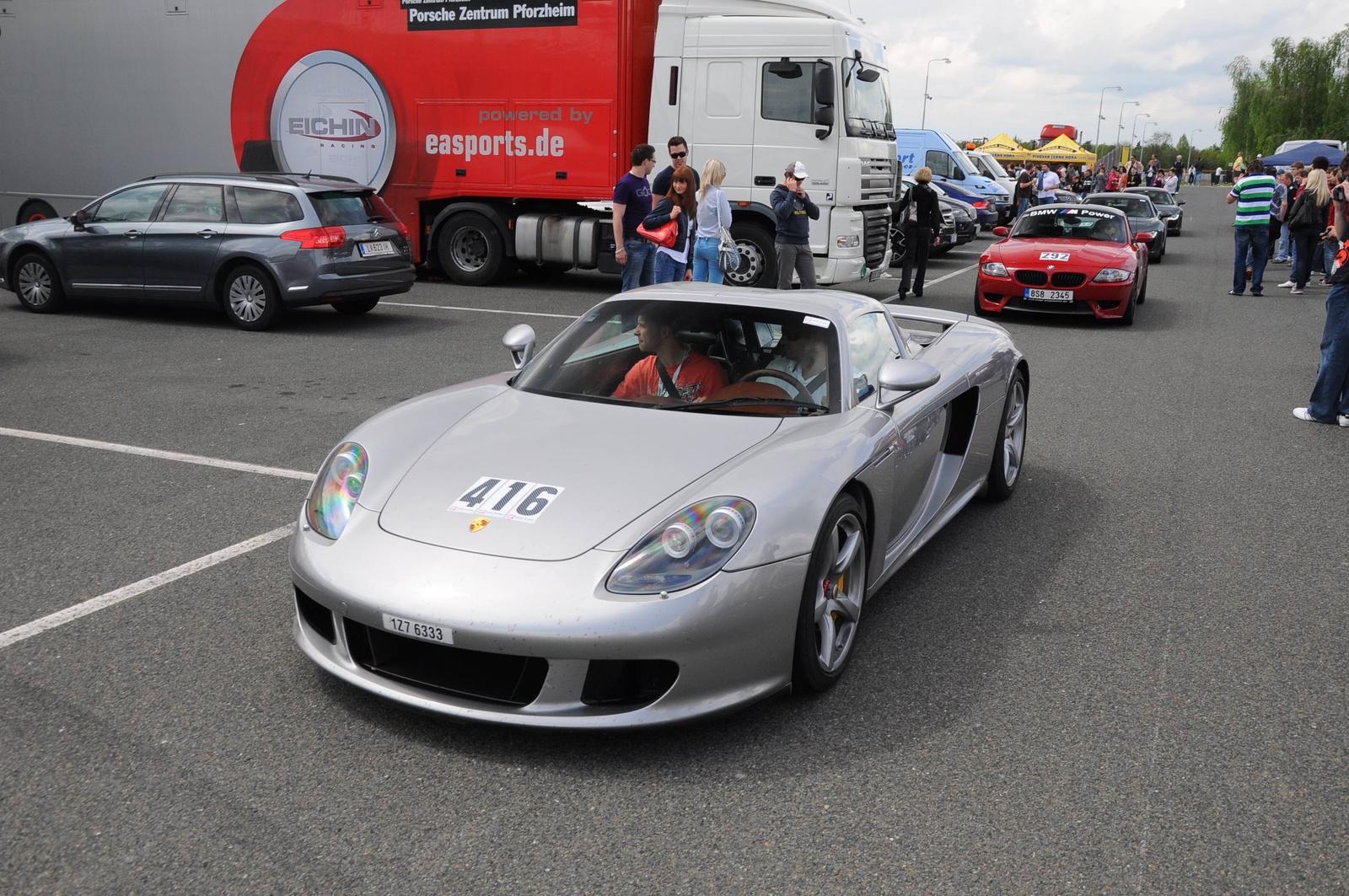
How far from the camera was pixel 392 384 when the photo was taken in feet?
27.2

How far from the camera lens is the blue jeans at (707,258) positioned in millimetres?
10594

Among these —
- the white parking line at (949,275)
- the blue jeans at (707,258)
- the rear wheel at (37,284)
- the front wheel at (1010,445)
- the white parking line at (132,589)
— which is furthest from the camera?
the white parking line at (949,275)

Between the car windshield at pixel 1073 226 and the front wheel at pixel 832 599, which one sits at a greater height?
the car windshield at pixel 1073 226

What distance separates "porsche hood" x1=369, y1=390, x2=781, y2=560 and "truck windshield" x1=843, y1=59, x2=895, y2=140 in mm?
9714

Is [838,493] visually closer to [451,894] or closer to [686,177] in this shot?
[451,894]

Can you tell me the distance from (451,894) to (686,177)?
7784mm

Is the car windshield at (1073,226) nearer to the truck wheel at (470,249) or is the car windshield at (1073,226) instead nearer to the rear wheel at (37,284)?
the truck wheel at (470,249)

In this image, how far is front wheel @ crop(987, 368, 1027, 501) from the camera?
5450mm

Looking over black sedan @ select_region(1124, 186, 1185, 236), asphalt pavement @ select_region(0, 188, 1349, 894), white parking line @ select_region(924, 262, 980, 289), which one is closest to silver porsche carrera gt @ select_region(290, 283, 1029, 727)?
asphalt pavement @ select_region(0, 188, 1349, 894)

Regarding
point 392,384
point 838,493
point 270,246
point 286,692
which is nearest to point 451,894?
point 286,692

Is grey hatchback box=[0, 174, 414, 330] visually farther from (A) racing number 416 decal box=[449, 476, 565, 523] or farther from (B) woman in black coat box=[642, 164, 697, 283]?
(A) racing number 416 decal box=[449, 476, 565, 523]

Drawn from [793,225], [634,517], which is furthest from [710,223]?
[634,517]

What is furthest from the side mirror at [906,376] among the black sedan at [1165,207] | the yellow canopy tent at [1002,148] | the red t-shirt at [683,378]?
the yellow canopy tent at [1002,148]

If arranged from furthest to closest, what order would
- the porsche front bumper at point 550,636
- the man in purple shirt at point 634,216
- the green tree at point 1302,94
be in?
the green tree at point 1302,94
the man in purple shirt at point 634,216
the porsche front bumper at point 550,636
